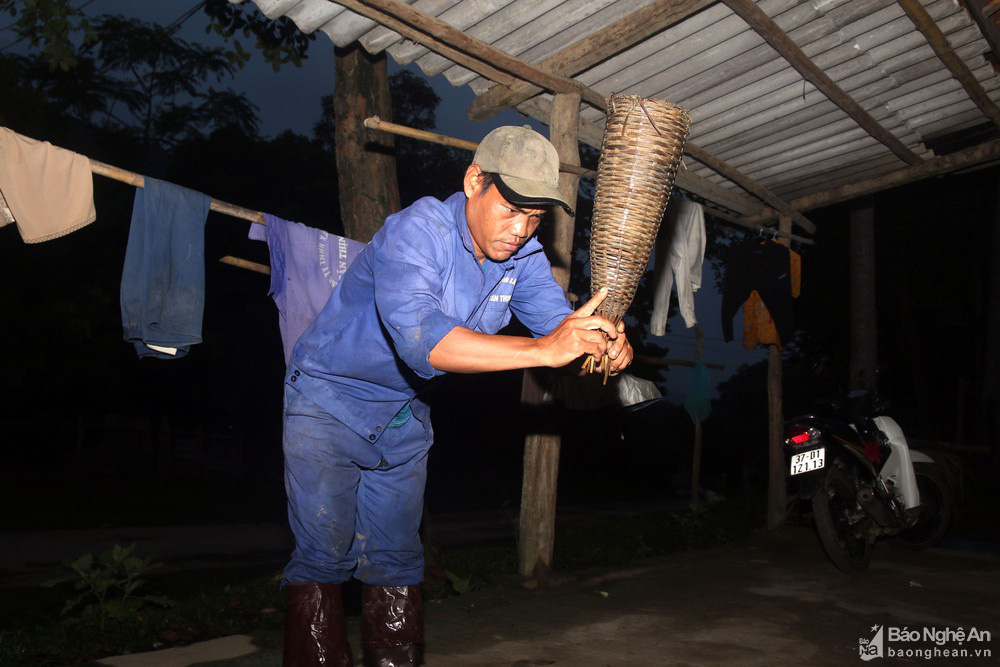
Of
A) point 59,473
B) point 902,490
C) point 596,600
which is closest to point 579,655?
point 596,600

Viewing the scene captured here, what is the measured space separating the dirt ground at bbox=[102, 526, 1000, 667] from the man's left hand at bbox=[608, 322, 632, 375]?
6.00 ft

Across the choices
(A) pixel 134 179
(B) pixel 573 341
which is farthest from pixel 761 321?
(B) pixel 573 341

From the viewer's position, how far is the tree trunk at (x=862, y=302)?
1098cm

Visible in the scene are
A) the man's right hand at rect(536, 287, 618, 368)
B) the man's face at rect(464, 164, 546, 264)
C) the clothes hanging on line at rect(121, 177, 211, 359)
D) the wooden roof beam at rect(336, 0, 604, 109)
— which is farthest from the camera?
the clothes hanging on line at rect(121, 177, 211, 359)

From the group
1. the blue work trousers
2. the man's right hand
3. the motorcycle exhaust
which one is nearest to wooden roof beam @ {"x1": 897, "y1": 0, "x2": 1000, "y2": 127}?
the motorcycle exhaust

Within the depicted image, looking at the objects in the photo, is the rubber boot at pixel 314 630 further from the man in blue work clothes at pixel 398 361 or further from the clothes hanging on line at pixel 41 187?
the clothes hanging on line at pixel 41 187

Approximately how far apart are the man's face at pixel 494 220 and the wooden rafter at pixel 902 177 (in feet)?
19.5

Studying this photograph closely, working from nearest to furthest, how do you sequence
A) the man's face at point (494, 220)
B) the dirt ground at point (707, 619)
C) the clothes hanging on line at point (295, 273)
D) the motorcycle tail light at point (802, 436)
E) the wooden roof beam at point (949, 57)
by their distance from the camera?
the man's face at point (494, 220) < the dirt ground at point (707, 619) < the wooden roof beam at point (949, 57) < the clothes hanging on line at point (295, 273) < the motorcycle tail light at point (802, 436)

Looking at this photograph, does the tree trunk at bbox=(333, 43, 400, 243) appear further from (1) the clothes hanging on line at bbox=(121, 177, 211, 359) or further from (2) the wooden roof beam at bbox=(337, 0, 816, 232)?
(1) the clothes hanging on line at bbox=(121, 177, 211, 359)

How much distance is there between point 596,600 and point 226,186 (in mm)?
18376

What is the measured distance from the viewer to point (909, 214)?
66.9 ft

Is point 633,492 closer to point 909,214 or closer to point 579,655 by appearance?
point 909,214

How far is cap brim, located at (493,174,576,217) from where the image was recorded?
8.16ft

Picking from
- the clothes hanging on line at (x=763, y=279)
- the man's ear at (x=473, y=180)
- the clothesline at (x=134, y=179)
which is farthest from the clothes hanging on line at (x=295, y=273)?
the clothes hanging on line at (x=763, y=279)
